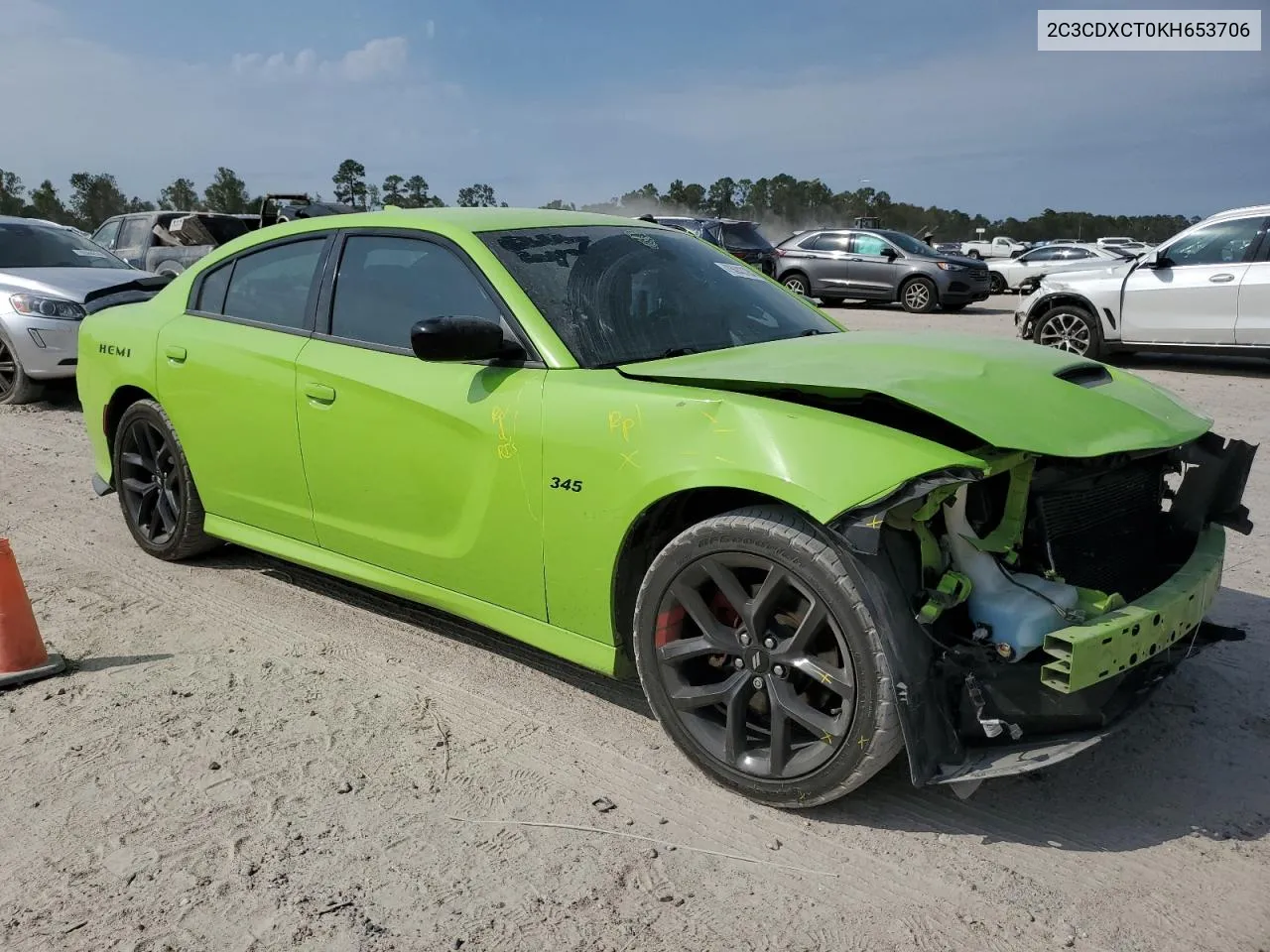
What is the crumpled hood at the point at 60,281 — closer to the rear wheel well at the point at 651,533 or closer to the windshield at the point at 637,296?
the windshield at the point at 637,296

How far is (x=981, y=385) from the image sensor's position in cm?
288

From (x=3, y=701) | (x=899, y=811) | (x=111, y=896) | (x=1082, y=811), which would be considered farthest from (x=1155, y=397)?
(x=3, y=701)

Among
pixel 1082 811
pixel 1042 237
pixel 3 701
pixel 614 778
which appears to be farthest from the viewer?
pixel 1042 237

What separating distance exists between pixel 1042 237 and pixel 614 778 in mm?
Answer: 88257

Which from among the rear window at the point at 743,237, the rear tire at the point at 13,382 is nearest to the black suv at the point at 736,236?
the rear window at the point at 743,237

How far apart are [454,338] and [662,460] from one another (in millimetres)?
777

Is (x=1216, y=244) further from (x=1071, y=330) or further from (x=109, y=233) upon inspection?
(x=109, y=233)

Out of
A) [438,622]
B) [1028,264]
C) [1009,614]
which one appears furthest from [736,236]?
[1009,614]

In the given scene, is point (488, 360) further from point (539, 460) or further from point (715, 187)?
point (715, 187)

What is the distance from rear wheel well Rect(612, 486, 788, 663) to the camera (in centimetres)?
301

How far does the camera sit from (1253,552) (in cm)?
495

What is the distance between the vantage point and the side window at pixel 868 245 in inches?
771

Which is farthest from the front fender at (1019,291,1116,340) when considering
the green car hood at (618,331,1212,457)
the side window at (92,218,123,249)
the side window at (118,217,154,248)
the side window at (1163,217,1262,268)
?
the side window at (92,218,123,249)

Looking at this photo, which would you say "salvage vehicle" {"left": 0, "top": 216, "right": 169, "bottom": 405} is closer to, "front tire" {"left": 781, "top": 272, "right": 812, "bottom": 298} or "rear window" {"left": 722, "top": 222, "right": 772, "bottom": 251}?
"front tire" {"left": 781, "top": 272, "right": 812, "bottom": 298}
